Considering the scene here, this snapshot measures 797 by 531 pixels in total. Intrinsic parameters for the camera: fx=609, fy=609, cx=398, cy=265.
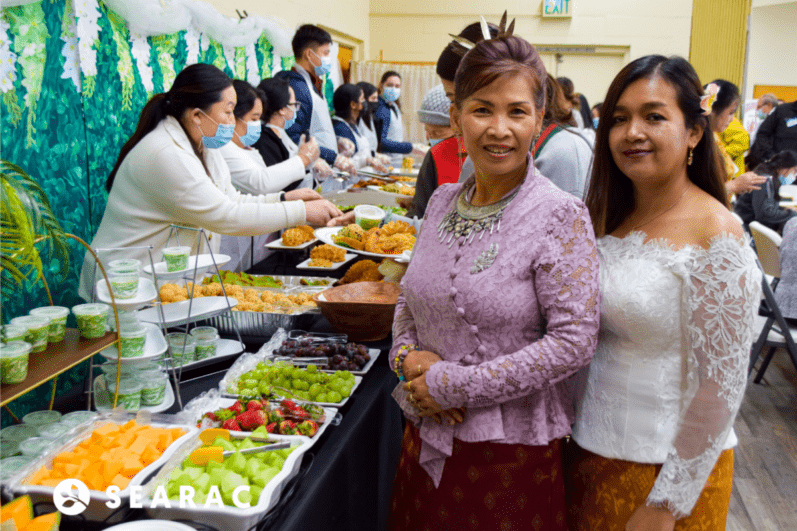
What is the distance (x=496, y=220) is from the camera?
3.79 feet

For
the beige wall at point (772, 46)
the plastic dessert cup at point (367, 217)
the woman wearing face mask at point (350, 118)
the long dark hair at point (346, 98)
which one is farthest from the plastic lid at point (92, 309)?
the beige wall at point (772, 46)

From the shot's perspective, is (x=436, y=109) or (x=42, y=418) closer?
(x=42, y=418)

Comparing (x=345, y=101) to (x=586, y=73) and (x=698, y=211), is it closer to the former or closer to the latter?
(x=698, y=211)

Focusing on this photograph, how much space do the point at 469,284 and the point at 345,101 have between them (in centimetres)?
493

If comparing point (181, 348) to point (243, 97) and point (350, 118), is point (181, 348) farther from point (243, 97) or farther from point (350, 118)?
point (350, 118)

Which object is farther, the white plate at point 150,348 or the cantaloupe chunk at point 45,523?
the white plate at point 150,348

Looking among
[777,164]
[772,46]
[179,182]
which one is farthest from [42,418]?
[772,46]

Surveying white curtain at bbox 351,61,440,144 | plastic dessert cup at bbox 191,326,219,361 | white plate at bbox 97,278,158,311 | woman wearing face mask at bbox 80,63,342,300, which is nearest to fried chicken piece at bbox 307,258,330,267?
woman wearing face mask at bbox 80,63,342,300

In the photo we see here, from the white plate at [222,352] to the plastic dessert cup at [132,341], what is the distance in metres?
0.30

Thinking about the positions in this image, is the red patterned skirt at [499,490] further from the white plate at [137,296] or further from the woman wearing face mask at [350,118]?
the woman wearing face mask at [350,118]

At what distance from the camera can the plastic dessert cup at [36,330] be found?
115 cm

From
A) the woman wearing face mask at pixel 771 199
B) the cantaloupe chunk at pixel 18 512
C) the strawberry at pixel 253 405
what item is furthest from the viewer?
the woman wearing face mask at pixel 771 199

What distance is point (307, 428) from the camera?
1.35 metres

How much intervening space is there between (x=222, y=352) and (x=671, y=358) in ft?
4.19
